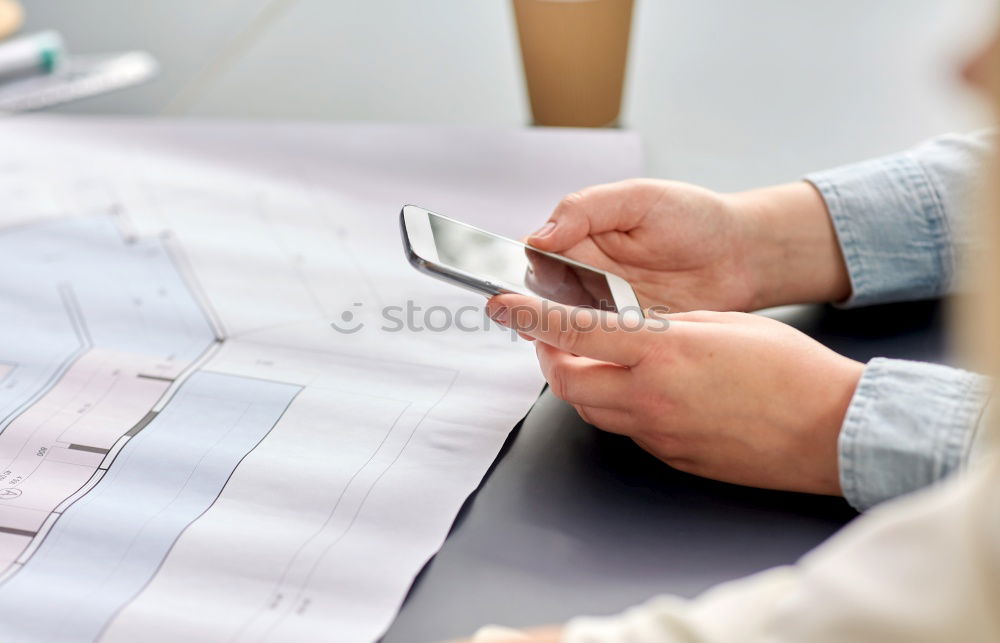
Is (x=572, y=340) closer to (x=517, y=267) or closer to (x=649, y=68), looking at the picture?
(x=517, y=267)

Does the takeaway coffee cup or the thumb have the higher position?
the takeaway coffee cup

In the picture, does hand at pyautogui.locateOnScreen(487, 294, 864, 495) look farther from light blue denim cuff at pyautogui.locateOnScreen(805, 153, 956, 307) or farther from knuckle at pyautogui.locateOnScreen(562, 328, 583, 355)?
light blue denim cuff at pyautogui.locateOnScreen(805, 153, 956, 307)

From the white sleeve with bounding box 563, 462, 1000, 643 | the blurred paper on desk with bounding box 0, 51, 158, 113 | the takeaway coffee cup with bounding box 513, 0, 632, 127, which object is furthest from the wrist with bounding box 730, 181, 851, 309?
the blurred paper on desk with bounding box 0, 51, 158, 113

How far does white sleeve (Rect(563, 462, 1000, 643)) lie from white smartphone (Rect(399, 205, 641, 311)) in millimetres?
232

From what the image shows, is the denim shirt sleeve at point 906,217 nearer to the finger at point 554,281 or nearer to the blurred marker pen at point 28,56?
the finger at point 554,281

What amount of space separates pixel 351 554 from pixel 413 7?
71cm

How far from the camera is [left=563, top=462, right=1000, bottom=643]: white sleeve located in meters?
0.25

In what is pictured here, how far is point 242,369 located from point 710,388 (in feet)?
0.92

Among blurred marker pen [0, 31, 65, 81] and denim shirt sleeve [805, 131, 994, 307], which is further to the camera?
blurred marker pen [0, 31, 65, 81]

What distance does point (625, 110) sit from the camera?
0.83 metres

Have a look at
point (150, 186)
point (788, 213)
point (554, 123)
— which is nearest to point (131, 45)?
point (150, 186)

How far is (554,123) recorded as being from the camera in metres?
0.81

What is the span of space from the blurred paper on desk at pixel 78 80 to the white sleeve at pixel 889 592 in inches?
29.1

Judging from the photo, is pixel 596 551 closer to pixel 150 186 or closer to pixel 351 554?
pixel 351 554
